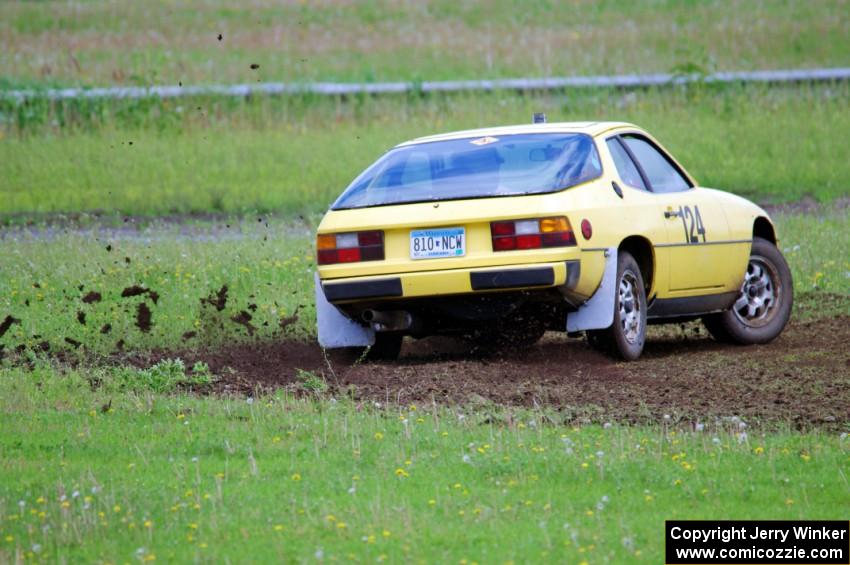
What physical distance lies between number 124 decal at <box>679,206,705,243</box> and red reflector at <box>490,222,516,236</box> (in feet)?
6.06

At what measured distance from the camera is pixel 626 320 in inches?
436

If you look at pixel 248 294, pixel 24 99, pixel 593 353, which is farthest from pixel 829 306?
pixel 24 99

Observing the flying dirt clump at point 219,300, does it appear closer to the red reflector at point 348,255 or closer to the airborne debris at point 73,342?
the airborne debris at point 73,342

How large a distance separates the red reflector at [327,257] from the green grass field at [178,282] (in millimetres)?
1986

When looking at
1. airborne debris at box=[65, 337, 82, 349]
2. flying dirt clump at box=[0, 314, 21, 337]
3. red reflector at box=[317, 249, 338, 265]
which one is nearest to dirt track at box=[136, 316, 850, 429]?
airborne debris at box=[65, 337, 82, 349]

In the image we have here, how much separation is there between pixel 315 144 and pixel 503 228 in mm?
15509

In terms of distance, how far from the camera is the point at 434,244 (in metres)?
10.3

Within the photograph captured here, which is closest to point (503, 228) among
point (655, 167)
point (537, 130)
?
point (537, 130)

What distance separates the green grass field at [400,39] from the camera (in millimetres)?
31375

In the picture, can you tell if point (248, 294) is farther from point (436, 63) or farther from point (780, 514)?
point (436, 63)

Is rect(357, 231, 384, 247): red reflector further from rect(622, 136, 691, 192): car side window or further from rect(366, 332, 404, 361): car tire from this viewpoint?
rect(622, 136, 691, 192): car side window

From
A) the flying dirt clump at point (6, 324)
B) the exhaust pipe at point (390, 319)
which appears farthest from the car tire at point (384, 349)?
the flying dirt clump at point (6, 324)

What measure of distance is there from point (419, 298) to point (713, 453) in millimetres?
2898

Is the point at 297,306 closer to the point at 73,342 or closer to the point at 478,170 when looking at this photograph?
the point at 73,342
